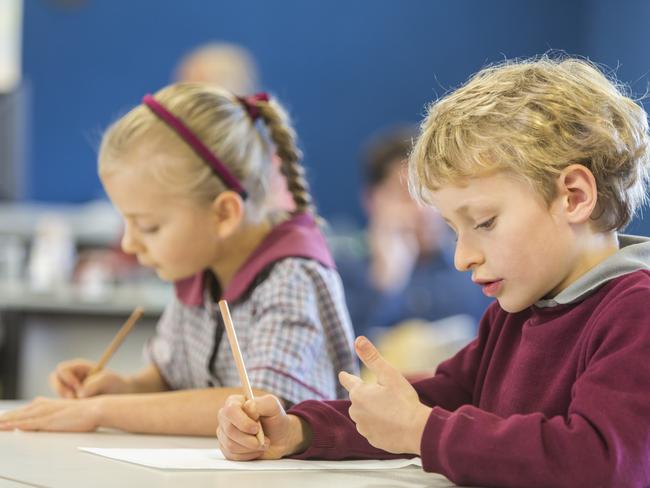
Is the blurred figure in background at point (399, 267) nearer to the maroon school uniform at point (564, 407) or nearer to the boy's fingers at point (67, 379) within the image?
the boy's fingers at point (67, 379)

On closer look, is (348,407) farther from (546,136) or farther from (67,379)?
(67,379)

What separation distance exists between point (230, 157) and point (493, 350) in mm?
556

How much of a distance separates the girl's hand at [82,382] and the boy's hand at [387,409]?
0.69m

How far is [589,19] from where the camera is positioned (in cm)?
580

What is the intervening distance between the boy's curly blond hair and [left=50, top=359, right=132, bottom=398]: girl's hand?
0.68 metres

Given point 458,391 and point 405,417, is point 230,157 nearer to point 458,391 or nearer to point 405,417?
point 458,391

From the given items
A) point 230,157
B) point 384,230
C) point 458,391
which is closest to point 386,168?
point 384,230

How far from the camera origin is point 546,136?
0.97m

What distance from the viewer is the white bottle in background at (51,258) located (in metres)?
3.67

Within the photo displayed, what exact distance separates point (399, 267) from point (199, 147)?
6.87ft

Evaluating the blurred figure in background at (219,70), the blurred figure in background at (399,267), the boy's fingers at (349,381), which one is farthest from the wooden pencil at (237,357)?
the blurred figure in background at (219,70)

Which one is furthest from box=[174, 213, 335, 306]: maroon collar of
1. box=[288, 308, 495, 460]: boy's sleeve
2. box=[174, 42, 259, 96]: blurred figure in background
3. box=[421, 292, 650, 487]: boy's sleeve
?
box=[174, 42, 259, 96]: blurred figure in background

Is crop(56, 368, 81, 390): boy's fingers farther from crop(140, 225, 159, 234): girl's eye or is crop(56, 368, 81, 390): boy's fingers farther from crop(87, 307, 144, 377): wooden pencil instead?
crop(140, 225, 159, 234): girl's eye

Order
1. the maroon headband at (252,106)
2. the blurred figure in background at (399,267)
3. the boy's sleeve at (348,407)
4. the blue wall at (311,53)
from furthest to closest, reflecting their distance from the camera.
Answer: the blue wall at (311,53)
the blurred figure in background at (399,267)
the maroon headband at (252,106)
the boy's sleeve at (348,407)
